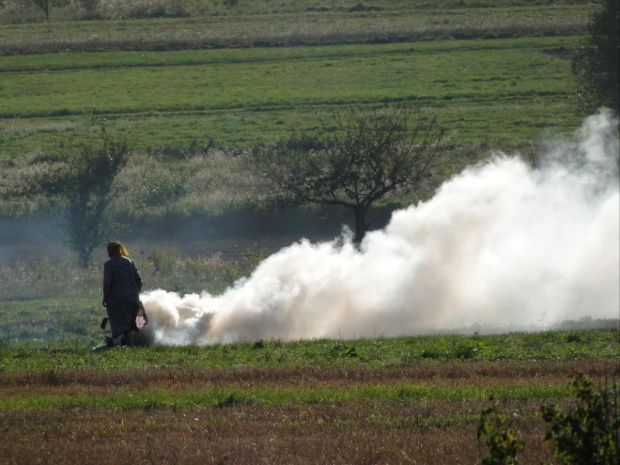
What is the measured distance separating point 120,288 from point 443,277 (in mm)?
8313

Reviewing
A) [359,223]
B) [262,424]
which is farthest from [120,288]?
[359,223]

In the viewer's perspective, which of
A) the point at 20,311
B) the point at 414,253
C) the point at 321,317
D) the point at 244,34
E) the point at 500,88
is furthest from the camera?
the point at 244,34

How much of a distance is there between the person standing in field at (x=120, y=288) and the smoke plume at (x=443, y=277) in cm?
237

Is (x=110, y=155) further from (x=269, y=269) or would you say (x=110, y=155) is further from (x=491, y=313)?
(x=491, y=313)

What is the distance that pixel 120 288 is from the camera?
1584 cm

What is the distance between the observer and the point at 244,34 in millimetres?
70562

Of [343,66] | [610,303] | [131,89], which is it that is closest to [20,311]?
[610,303]

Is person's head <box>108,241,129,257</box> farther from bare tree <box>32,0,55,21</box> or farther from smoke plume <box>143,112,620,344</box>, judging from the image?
bare tree <box>32,0,55,21</box>

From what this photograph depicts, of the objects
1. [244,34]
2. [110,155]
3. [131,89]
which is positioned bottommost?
[110,155]

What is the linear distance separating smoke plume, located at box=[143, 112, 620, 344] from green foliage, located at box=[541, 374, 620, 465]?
1263cm

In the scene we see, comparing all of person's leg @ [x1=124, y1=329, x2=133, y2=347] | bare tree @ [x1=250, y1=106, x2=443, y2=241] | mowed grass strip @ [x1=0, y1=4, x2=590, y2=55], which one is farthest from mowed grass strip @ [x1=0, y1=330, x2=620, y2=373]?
mowed grass strip @ [x1=0, y1=4, x2=590, y2=55]

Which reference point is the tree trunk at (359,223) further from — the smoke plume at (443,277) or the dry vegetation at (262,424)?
the dry vegetation at (262,424)

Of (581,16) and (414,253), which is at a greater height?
(581,16)

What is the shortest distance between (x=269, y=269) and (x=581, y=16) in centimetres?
5693
